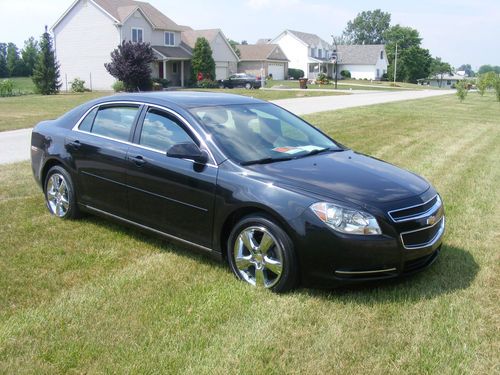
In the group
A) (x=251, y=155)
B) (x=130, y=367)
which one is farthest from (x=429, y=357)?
(x=251, y=155)

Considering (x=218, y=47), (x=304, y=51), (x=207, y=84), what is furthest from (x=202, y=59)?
(x=304, y=51)

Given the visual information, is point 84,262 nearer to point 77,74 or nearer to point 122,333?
point 122,333

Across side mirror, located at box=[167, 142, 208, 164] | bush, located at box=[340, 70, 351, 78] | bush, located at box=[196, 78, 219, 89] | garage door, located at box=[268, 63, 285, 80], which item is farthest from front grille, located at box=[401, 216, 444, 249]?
bush, located at box=[340, 70, 351, 78]

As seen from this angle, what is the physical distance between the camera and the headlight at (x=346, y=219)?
3.97 m

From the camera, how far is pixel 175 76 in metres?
52.3

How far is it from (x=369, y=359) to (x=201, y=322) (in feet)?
3.78

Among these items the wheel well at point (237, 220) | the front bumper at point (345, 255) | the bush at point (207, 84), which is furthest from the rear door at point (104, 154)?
the bush at point (207, 84)

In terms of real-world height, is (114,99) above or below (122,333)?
above

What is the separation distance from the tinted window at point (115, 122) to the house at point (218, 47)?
172 feet

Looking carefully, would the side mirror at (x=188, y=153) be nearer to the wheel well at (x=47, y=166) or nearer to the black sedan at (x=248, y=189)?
the black sedan at (x=248, y=189)

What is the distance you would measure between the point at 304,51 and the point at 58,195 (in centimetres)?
7883

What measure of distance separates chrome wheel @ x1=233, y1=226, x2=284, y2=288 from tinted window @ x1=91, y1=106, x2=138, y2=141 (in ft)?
5.75

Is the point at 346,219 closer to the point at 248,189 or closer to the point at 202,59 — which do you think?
the point at 248,189

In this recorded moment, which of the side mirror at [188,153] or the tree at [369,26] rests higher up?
Answer: the tree at [369,26]
